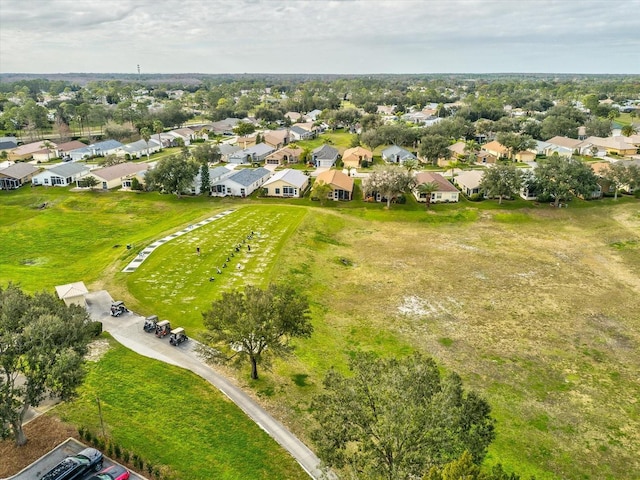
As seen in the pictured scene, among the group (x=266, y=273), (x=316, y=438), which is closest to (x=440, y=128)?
(x=266, y=273)

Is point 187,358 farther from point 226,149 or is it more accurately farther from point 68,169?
point 226,149

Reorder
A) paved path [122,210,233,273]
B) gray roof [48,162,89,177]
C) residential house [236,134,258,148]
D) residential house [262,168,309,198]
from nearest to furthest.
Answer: paved path [122,210,233,273] < residential house [262,168,309,198] < gray roof [48,162,89,177] < residential house [236,134,258,148]

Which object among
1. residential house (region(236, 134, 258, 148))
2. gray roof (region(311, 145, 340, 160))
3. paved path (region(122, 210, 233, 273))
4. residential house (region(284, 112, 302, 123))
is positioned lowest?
paved path (region(122, 210, 233, 273))

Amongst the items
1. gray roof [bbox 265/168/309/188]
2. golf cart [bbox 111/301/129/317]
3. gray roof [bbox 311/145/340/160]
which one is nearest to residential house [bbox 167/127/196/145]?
gray roof [bbox 311/145/340/160]

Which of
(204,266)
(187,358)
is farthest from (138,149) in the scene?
(187,358)

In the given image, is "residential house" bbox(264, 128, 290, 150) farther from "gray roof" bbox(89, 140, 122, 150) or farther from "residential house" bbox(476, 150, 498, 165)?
"residential house" bbox(476, 150, 498, 165)

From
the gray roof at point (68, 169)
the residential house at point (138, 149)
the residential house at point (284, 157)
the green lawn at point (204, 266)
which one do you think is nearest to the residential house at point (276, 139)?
the residential house at point (284, 157)
